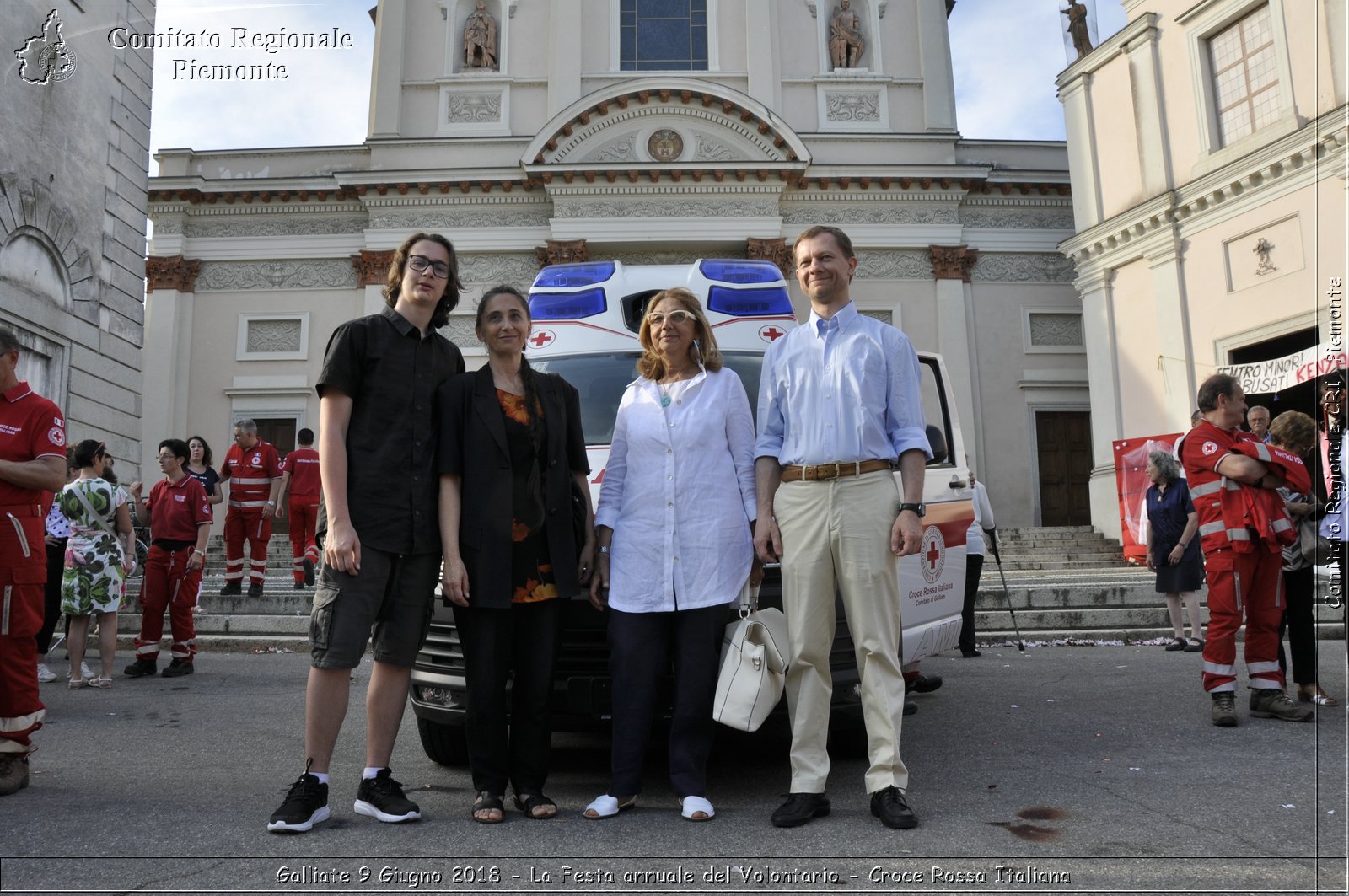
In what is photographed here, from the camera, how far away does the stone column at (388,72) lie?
76.3 ft

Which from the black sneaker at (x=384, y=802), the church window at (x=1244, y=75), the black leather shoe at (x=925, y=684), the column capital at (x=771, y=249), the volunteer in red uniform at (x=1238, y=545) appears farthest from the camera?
the column capital at (x=771, y=249)

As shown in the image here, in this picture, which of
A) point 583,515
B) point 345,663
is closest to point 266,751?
point 345,663

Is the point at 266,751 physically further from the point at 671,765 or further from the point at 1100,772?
the point at 1100,772

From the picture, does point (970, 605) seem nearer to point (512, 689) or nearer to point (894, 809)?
point (894, 809)

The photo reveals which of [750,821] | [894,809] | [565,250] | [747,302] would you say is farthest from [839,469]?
[565,250]

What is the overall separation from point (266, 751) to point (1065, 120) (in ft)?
67.6

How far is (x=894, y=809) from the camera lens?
3309 mm

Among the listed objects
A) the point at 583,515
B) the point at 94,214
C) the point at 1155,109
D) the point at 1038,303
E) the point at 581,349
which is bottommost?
the point at 583,515

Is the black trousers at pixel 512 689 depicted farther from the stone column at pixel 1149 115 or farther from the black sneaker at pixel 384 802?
the stone column at pixel 1149 115

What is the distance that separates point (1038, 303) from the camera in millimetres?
23031

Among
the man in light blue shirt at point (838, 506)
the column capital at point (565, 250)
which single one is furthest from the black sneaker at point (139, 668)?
the column capital at point (565, 250)

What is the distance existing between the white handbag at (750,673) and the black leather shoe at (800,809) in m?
0.32

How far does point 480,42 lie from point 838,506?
77.2 ft

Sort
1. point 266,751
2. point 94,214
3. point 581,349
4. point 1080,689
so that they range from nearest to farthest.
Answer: point 266,751
point 581,349
point 1080,689
point 94,214
